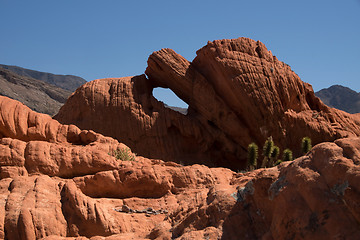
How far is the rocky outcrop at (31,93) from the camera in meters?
50.9

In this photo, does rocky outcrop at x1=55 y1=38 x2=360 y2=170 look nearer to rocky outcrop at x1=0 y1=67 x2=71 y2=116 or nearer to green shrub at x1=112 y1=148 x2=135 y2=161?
green shrub at x1=112 y1=148 x2=135 y2=161

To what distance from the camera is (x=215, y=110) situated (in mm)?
19844

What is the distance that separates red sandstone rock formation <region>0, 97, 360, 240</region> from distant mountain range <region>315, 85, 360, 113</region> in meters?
66.0

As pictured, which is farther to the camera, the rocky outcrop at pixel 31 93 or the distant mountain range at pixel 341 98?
the distant mountain range at pixel 341 98

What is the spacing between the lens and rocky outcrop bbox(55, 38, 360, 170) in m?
19.2

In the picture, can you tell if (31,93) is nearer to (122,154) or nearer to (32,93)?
(32,93)

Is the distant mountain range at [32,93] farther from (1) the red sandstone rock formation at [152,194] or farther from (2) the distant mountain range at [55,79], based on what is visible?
(1) the red sandstone rock formation at [152,194]

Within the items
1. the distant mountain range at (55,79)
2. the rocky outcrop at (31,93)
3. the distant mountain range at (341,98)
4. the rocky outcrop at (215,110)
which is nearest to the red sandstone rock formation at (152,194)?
the rocky outcrop at (215,110)

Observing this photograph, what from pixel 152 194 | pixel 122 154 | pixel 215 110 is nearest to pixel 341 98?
pixel 215 110

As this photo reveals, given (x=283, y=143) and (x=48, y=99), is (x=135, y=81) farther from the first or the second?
(x=48, y=99)

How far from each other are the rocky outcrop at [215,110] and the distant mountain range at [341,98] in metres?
55.4

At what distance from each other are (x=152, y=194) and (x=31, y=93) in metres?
48.9

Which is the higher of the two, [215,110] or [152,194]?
[215,110]

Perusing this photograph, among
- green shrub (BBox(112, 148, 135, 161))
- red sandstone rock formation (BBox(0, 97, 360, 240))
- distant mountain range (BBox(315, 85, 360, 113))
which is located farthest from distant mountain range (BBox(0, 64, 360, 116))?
red sandstone rock formation (BBox(0, 97, 360, 240))
